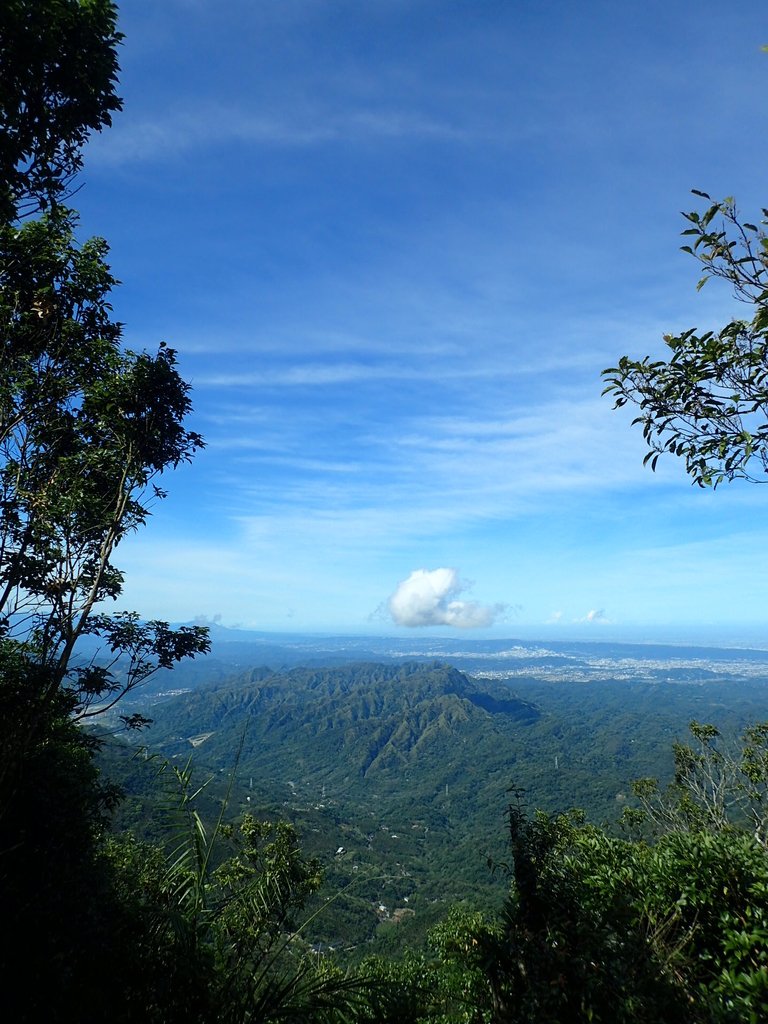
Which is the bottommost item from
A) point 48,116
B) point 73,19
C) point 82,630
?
point 82,630

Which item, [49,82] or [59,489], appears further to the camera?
[59,489]

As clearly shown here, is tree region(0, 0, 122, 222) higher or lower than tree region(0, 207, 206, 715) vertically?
higher

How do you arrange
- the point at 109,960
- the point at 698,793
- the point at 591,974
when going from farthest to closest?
the point at 698,793 < the point at 109,960 < the point at 591,974

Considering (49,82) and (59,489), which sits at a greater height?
(49,82)

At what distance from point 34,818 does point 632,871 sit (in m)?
9.10

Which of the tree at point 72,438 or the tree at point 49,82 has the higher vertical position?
the tree at point 49,82

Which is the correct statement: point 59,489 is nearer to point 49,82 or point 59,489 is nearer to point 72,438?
point 72,438

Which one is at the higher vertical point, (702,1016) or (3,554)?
(3,554)

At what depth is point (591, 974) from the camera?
199 inches

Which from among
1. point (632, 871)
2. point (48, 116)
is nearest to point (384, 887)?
point (632, 871)

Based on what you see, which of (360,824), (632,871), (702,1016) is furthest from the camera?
(360,824)

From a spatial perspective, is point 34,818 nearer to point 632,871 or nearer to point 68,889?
point 68,889

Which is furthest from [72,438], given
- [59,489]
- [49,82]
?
[49,82]

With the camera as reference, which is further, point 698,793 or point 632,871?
point 698,793
